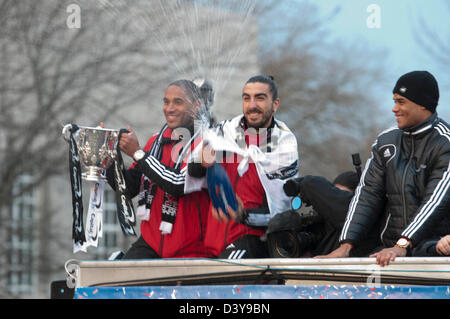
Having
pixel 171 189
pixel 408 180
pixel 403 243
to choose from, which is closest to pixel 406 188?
pixel 408 180

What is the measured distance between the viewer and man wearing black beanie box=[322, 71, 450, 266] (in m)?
2.99

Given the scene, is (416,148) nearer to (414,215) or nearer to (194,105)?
(414,215)

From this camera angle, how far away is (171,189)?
11.8 feet

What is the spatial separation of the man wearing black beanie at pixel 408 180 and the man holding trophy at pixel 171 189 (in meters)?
0.84

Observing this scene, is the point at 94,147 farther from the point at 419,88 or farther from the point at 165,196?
the point at 419,88

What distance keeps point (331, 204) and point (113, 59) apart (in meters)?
7.47

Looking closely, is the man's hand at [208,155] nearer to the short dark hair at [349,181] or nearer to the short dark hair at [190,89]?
the short dark hair at [190,89]

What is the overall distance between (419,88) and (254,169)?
901 millimetres

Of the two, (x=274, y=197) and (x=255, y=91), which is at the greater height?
(x=255, y=91)

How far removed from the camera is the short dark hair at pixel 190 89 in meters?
3.64

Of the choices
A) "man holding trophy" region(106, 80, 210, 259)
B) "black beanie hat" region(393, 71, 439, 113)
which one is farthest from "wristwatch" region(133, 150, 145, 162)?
"black beanie hat" region(393, 71, 439, 113)

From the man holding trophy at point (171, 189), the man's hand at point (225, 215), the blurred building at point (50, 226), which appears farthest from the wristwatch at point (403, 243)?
the blurred building at point (50, 226)

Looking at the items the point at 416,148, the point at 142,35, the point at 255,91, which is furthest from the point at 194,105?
the point at 142,35

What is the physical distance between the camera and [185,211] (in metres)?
3.75
